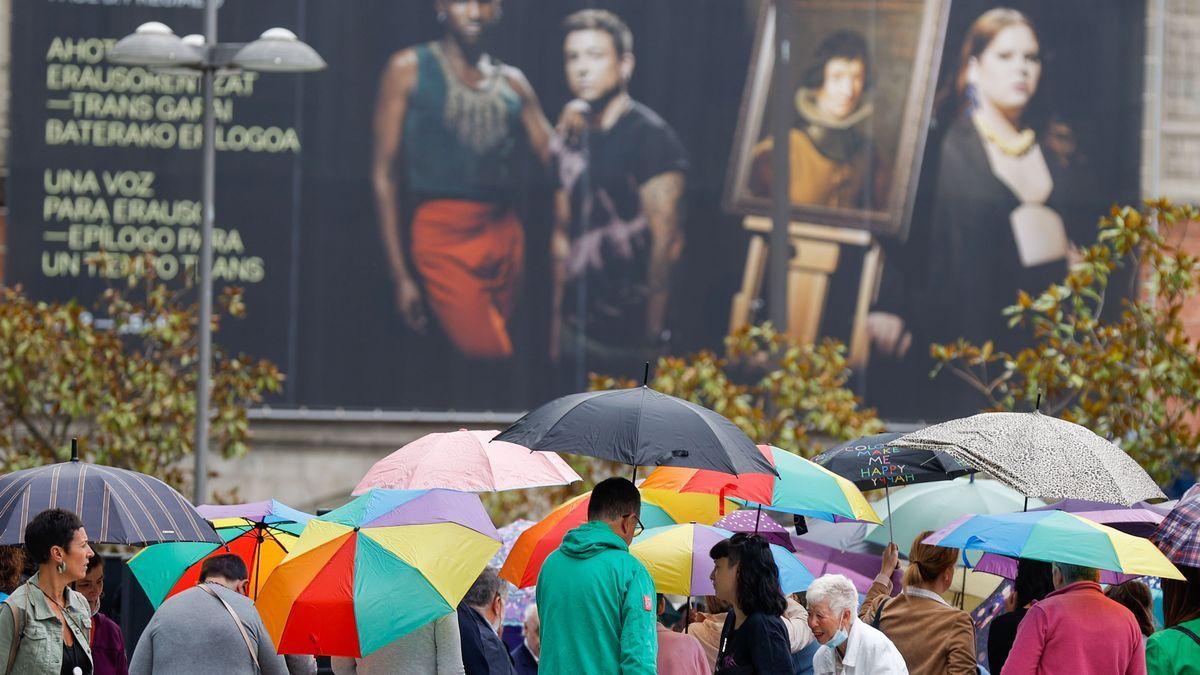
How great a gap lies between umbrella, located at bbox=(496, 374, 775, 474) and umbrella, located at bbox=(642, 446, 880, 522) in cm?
106

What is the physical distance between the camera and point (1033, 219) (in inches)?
945

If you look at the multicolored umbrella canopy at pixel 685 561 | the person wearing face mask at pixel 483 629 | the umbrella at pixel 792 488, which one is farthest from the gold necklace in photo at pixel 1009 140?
the person wearing face mask at pixel 483 629

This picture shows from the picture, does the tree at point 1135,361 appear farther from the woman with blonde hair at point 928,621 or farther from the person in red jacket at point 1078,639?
the person in red jacket at point 1078,639

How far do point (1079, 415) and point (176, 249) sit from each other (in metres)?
11.9

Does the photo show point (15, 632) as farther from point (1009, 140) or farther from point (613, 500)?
point (1009, 140)

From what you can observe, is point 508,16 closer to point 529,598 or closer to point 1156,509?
point 529,598

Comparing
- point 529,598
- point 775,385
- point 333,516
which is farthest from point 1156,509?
point 775,385

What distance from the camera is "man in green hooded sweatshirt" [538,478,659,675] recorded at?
682cm

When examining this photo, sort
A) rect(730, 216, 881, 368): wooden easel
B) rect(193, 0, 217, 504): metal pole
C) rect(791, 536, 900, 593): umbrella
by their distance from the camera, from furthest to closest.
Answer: rect(730, 216, 881, 368): wooden easel < rect(193, 0, 217, 504): metal pole < rect(791, 536, 900, 593): umbrella

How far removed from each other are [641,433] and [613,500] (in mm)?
461

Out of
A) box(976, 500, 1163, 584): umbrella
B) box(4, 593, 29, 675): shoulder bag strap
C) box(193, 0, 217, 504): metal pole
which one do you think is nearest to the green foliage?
box(193, 0, 217, 504): metal pole

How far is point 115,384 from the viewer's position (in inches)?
720

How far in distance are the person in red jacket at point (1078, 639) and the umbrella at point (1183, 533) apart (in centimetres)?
41

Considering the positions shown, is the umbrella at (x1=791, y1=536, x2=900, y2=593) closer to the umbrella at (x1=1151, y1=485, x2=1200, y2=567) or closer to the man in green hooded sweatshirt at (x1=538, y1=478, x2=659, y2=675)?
the umbrella at (x1=1151, y1=485, x2=1200, y2=567)
